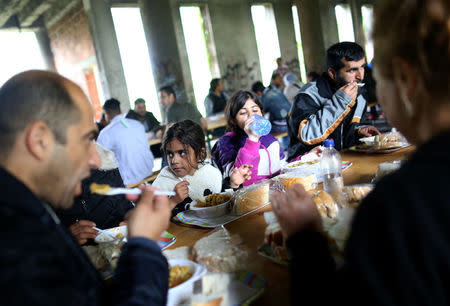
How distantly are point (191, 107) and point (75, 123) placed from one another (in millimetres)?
5663

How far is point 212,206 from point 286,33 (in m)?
11.7

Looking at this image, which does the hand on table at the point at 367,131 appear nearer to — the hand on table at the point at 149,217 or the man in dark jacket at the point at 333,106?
the man in dark jacket at the point at 333,106

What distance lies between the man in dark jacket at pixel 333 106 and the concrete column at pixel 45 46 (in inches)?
446

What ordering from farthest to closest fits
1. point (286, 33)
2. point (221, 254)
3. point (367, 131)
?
point (286, 33), point (367, 131), point (221, 254)

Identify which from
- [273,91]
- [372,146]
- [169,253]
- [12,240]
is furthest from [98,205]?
[273,91]

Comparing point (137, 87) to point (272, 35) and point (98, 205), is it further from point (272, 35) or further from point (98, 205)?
point (98, 205)

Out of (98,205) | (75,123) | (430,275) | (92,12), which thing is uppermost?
(92,12)

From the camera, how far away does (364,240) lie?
1.99 ft

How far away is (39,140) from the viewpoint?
0.83 m

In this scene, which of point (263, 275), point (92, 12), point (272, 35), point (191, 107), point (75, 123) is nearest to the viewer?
point (75, 123)

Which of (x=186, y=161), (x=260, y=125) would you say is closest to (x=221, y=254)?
(x=260, y=125)

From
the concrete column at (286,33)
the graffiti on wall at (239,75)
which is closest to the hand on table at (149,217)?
the graffiti on wall at (239,75)

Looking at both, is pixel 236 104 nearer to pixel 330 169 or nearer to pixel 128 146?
pixel 330 169

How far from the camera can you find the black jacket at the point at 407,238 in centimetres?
57
